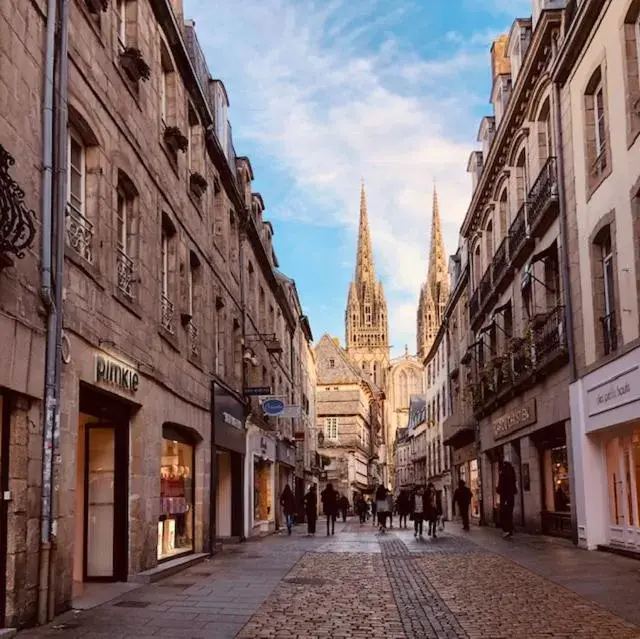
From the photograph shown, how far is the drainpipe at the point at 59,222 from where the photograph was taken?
29.3 feet

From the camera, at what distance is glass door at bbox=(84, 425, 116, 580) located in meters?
12.3

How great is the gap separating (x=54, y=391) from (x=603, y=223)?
11.0 m

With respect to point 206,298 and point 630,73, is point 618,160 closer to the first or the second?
point 630,73

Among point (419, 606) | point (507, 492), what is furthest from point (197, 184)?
point (507, 492)

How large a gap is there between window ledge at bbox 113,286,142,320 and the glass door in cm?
167

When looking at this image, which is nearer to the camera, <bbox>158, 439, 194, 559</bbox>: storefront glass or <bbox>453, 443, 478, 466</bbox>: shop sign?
<bbox>158, 439, 194, 559</bbox>: storefront glass

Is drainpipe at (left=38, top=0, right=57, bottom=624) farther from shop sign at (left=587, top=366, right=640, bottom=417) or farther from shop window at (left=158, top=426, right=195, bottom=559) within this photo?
shop sign at (left=587, top=366, right=640, bottom=417)

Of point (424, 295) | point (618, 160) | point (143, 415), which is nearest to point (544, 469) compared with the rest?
point (618, 160)

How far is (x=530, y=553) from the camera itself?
677 inches

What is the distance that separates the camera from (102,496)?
12.5 m

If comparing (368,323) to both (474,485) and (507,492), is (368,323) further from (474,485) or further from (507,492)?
(507,492)

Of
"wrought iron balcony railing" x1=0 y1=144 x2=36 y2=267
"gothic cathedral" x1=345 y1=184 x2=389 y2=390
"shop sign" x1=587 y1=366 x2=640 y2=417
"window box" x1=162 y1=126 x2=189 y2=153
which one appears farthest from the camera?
"gothic cathedral" x1=345 y1=184 x2=389 y2=390

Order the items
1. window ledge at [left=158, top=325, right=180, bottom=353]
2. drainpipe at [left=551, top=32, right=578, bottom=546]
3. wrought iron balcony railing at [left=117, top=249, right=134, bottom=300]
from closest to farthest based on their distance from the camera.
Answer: wrought iron balcony railing at [left=117, top=249, right=134, bottom=300], window ledge at [left=158, top=325, right=180, bottom=353], drainpipe at [left=551, top=32, right=578, bottom=546]

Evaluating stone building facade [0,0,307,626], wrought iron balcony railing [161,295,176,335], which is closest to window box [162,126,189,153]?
stone building facade [0,0,307,626]
